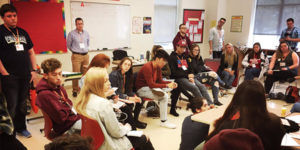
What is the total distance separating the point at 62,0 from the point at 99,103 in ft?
12.7

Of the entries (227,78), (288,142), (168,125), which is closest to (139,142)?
(288,142)

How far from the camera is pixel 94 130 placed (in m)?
1.78

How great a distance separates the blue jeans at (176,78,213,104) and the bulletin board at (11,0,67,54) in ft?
8.91

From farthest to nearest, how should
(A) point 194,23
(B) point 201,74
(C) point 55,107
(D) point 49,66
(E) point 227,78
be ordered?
(A) point 194,23 → (E) point 227,78 → (B) point 201,74 → (D) point 49,66 → (C) point 55,107

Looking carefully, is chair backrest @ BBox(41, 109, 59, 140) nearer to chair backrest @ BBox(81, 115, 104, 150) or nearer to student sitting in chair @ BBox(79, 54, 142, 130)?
chair backrest @ BBox(81, 115, 104, 150)

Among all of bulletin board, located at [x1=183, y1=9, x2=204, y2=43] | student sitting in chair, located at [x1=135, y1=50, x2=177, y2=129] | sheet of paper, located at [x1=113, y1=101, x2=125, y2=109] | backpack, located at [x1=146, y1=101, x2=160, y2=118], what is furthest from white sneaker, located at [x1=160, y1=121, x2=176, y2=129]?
bulletin board, located at [x1=183, y1=9, x2=204, y2=43]

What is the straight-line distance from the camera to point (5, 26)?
2.87m

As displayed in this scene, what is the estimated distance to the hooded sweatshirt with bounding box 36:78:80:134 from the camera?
2.07 metres

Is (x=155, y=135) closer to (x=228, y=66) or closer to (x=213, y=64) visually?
(x=213, y=64)

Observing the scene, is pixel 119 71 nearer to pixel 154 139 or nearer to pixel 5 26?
pixel 154 139

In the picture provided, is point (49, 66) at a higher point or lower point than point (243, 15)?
lower

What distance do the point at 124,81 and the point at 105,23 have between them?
2754 millimetres

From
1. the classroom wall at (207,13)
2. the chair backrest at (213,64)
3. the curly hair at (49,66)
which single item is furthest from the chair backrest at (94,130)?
the classroom wall at (207,13)

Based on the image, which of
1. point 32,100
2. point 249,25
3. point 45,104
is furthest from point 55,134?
point 249,25
